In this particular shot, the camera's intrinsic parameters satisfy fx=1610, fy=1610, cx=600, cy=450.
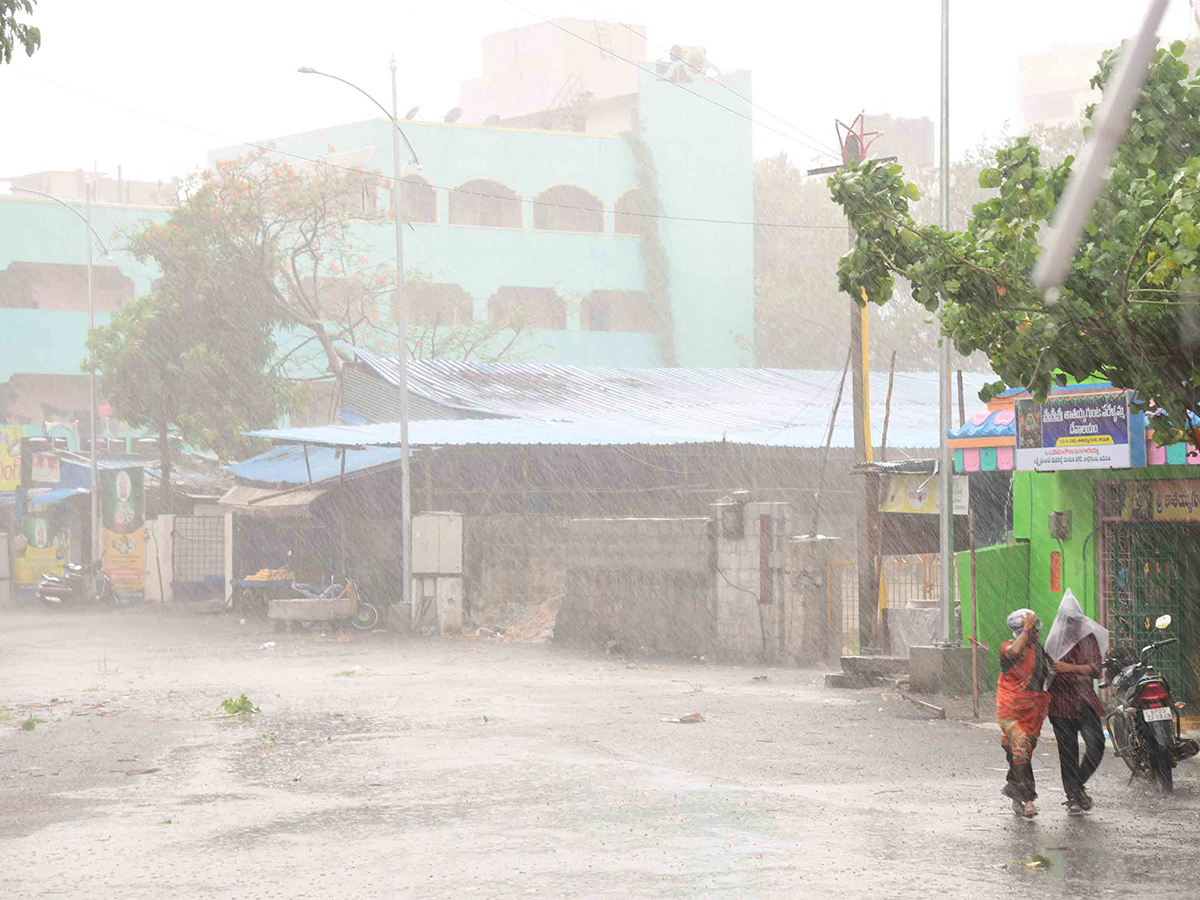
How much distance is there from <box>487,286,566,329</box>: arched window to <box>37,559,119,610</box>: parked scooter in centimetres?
1790

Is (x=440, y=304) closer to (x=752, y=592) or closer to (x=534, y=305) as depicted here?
(x=534, y=305)

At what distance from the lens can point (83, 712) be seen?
1705cm

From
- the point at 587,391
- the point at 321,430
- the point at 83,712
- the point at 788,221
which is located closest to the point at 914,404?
the point at 587,391

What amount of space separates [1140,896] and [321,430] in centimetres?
2590

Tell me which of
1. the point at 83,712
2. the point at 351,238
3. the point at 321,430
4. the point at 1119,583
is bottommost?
the point at 83,712

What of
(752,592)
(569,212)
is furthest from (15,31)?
(569,212)

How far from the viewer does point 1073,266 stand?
8.87 m

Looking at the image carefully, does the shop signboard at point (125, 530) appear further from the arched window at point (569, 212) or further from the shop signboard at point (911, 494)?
the shop signboard at point (911, 494)

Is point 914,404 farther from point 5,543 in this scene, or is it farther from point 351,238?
point 5,543

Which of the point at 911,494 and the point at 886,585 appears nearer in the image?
the point at 911,494

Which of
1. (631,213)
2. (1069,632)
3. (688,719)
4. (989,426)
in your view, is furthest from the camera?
(631,213)

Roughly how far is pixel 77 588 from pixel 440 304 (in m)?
16.9

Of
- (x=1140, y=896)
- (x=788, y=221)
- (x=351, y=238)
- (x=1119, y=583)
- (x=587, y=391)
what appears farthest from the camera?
(x=788, y=221)

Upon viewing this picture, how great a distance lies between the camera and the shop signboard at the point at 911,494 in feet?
64.2
